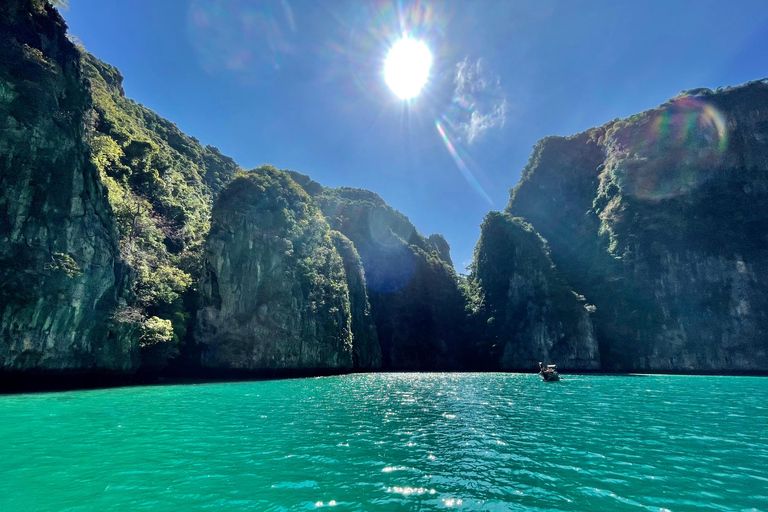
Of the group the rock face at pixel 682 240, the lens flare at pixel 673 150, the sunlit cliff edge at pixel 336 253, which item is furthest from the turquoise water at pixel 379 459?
the lens flare at pixel 673 150

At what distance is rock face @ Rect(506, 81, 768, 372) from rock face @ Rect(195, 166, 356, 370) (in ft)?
207

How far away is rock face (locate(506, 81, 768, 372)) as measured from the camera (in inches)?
2638

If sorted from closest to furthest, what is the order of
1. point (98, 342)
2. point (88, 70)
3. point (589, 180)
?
1. point (98, 342)
2. point (88, 70)
3. point (589, 180)

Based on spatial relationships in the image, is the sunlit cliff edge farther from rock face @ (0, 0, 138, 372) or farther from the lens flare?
the lens flare

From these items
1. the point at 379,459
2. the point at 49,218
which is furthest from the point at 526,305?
the point at 49,218

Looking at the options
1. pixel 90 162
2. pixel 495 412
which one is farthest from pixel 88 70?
pixel 495 412

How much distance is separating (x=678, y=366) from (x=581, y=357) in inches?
688

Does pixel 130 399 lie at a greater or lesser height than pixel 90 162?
lesser

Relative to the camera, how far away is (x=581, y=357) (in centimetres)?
7369

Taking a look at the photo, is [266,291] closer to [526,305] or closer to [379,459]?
[379,459]

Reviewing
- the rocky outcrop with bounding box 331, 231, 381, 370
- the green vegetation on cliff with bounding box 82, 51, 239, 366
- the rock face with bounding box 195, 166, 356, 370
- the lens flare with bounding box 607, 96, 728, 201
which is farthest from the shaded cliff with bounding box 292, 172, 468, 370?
the lens flare with bounding box 607, 96, 728, 201

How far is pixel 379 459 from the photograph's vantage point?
32.6 ft

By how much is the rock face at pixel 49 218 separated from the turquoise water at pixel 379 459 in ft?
38.8

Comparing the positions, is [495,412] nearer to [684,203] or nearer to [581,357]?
[581,357]
